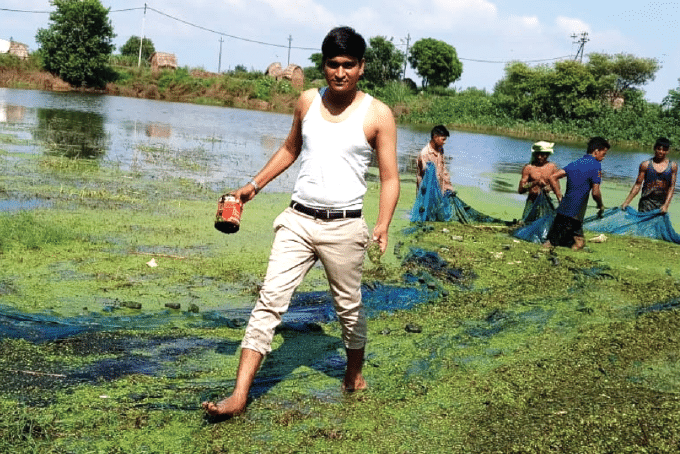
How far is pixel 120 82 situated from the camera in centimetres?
5247

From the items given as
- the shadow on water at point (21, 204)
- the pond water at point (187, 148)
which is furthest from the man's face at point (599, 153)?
the shadow on water at point (21, 204)

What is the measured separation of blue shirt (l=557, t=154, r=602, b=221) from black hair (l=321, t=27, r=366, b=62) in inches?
235

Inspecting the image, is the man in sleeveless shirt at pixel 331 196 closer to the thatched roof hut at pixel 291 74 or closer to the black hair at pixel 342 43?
the black hair at pixel 342 43

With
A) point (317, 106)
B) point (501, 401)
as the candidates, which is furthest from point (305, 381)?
point (317, 106)

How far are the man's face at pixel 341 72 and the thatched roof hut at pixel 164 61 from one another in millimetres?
58041

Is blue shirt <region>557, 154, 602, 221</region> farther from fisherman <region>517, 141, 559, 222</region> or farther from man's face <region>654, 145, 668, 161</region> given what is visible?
man's face <region>654, 145, 668, 161</region>

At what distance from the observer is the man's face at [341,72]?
3.53 metres

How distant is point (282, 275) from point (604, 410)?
5.75 ft

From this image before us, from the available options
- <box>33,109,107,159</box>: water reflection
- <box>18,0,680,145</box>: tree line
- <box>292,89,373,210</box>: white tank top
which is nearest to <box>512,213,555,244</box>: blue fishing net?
<box>292,89,373,210</box>: white tank top

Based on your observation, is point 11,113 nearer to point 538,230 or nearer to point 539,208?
point 539,208

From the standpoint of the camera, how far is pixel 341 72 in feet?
11.6

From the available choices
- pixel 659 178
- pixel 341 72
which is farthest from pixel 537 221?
pixel 341 72

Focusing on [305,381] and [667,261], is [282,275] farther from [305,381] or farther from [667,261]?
[667,261]

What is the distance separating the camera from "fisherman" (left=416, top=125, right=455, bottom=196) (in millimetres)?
10133
